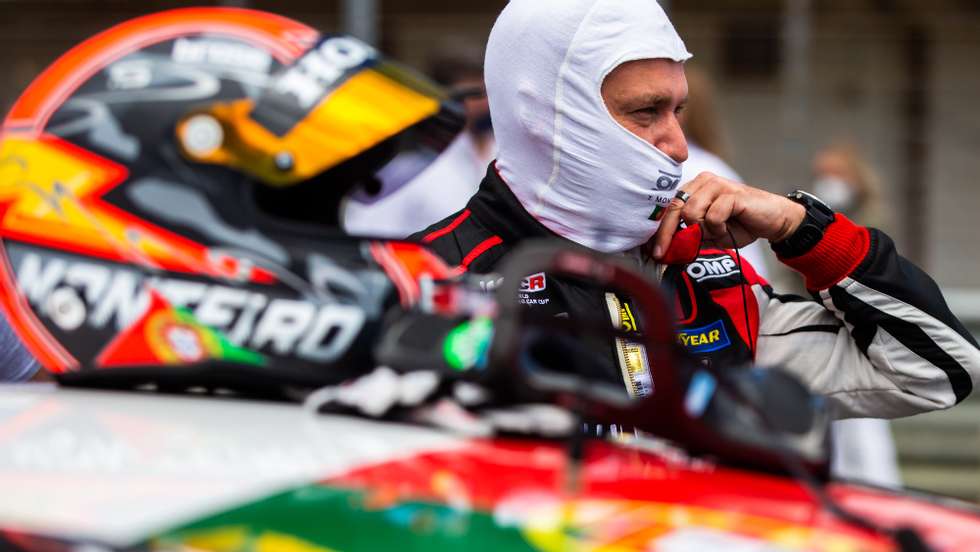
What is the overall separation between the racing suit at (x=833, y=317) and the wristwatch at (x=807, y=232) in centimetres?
1

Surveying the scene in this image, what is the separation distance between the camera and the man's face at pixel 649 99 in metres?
2.42

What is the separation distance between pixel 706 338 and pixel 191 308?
98cm

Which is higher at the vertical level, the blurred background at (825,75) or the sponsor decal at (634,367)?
the blurred background at (825,75)

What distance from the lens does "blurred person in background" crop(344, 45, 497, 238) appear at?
495 centimetres

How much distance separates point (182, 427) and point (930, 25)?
8445mm

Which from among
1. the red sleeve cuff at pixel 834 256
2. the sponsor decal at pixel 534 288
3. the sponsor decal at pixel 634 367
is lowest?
the sponsor decal at pixel 634 367

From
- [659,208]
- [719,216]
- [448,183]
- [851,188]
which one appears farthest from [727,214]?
[851,188]

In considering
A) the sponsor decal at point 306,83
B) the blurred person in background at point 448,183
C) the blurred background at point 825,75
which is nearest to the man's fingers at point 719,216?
the sponsor decal at point 306,83

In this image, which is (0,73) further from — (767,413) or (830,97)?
(767,413)

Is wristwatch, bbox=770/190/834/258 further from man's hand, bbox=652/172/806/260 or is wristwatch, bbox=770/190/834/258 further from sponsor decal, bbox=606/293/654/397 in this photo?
sponsor decal, bbox=606/293/654/397

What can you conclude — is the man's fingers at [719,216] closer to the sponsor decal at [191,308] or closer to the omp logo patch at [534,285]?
the omp logo patch at [534,285]

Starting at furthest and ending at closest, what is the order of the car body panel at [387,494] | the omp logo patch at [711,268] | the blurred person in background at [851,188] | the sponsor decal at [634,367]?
the blurred person in background at [851,188] < the omp logo patch at [711,268] < the sponsor decal at [634,367] < the car body panel at [387,494]

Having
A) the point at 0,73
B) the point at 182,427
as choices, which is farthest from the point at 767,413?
the point at 0,73

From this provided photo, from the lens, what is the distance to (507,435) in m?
1.57
